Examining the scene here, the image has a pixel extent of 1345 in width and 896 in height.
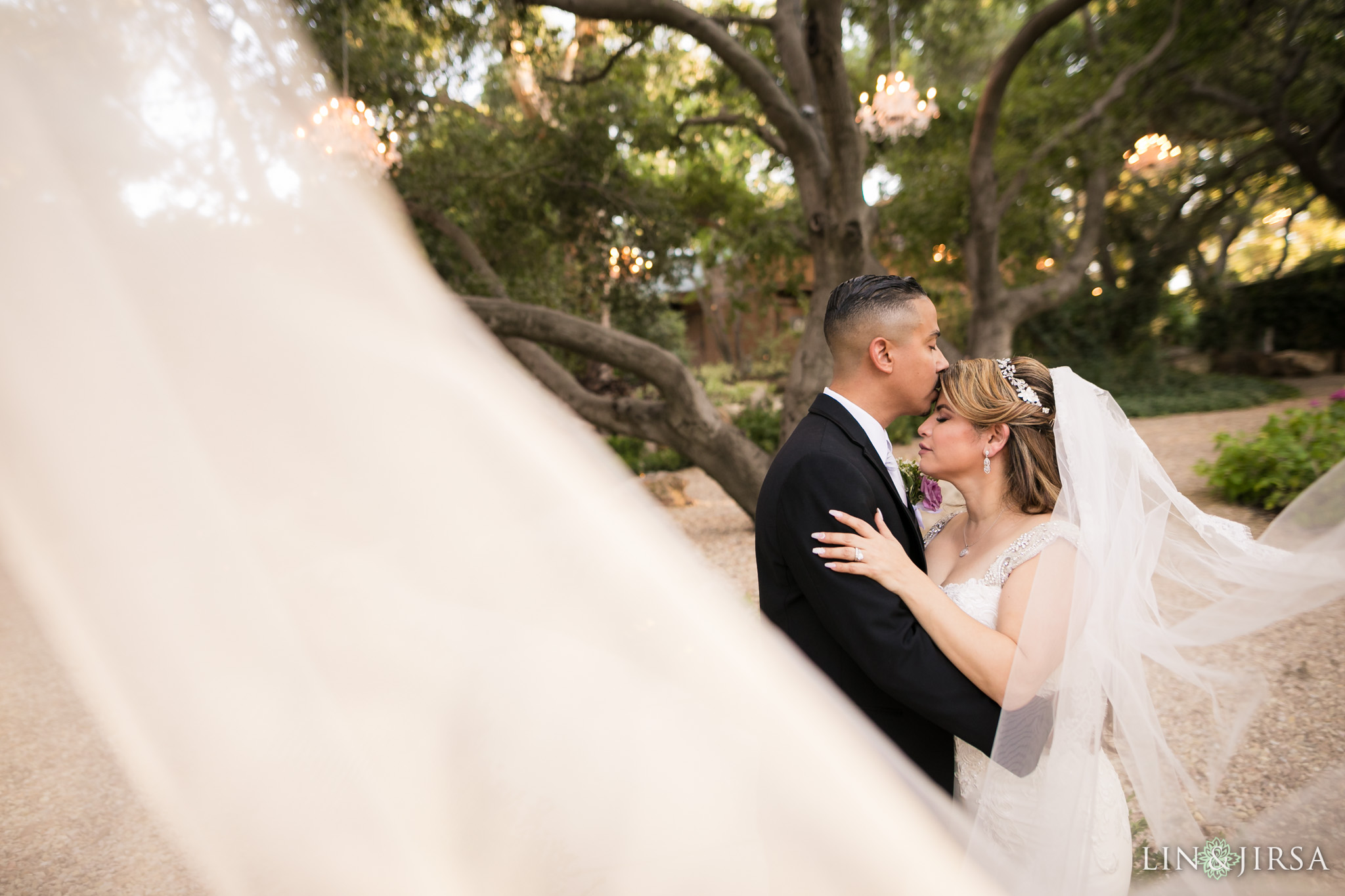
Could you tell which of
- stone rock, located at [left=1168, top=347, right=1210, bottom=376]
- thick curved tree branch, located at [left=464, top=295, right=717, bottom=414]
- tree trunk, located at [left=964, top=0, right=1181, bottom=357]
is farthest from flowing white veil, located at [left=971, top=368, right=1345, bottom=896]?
stone rock, located at [left=1168, top=347, right=1210, bottom=376]

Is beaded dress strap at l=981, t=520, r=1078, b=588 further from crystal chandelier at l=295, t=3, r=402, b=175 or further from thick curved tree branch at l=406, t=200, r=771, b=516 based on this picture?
crystal chandelier at l=295, t=3, r=402, b=175

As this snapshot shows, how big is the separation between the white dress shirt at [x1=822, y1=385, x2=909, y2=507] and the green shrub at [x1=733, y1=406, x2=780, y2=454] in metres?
9.66

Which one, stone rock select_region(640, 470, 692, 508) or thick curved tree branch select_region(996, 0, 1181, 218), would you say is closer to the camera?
thick curved tree branch select_region(996, 0, 1181, 218)

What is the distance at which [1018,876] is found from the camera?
189 cm

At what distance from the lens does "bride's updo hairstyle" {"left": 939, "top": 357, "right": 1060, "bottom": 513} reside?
2.10 m

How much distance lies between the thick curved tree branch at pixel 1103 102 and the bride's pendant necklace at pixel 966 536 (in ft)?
24.6

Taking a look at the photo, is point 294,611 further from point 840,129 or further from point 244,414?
point 840,129

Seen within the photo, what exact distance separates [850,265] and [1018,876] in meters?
5.29

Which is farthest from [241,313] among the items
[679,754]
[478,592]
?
[679,754]

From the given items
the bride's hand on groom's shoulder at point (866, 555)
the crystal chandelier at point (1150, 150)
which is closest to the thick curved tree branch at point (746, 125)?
the crystal chandelier at point (1150, 150)

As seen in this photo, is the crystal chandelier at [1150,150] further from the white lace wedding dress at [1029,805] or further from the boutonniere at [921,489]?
the white lace wedding dress at [1029,805]

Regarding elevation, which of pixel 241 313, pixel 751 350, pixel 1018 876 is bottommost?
pixel 751 350

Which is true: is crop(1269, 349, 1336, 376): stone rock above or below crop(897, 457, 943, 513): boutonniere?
below

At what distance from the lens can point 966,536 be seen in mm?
2305
